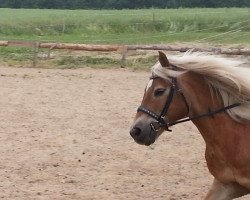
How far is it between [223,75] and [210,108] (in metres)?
0.27

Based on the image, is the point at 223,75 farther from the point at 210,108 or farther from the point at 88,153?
the point at 88,153

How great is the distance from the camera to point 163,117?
4.61 meters

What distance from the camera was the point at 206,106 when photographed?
4.70 metres

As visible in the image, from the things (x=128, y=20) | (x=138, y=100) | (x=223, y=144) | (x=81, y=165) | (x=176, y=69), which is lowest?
(x=128, y=20)

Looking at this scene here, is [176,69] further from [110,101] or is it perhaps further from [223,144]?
[110,101]

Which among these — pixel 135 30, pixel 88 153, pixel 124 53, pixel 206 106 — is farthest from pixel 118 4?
pixel 206 106

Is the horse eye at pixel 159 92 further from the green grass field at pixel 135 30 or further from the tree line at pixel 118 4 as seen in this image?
the tree line at pixel 118 4

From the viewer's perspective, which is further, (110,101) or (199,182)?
(110,101)

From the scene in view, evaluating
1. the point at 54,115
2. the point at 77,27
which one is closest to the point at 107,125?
the point at 54,115

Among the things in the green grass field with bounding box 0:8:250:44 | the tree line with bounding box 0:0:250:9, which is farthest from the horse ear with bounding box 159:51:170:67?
the tree line with bounding box 0:0:250:9

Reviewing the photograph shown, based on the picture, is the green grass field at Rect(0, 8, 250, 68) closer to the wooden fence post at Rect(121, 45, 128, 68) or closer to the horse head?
the wooden fence post at Rect(121, 45, 128, 68)

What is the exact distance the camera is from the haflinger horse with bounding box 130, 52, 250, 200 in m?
4.60

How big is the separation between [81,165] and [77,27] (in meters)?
30.1

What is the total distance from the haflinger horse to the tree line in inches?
2704
